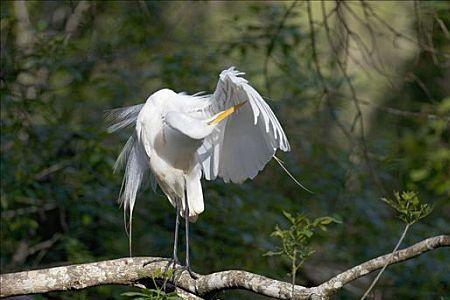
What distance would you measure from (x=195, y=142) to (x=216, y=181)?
145 centimetres

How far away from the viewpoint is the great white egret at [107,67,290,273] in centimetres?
257

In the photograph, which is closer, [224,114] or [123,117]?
[224,114]

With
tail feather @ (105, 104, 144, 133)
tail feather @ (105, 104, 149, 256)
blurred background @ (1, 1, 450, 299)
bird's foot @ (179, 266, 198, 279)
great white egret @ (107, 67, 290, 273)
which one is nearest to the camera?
bird's foot @ (179, 266, 198, 279)

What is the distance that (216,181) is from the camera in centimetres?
421

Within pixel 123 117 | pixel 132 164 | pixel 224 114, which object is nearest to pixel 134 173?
pixel 132 164

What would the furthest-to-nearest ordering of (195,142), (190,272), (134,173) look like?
1. (134,173)
2. (195,142)
3. (190,272)

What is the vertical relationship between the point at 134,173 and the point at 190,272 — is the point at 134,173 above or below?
above

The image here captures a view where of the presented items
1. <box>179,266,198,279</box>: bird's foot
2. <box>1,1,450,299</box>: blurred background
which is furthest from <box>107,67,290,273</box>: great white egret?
A: <box>1,1,450,299</box>: blurred background

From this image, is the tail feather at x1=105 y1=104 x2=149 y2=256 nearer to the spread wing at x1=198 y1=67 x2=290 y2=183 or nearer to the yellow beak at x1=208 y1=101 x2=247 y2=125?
the spread wing at x1=198 y1=67 x2=290 y2=183

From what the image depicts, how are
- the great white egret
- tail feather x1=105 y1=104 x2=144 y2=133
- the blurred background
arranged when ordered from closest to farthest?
the great white egret < tail feather x1=105 y1=104 x2=144 y2=133 < the blurred background

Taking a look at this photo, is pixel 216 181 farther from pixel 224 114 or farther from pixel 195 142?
pixel 224 114

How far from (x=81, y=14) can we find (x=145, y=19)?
0.45 metres

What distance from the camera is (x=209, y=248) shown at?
165 inches

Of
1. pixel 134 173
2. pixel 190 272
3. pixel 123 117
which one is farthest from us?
pixel 123 117
